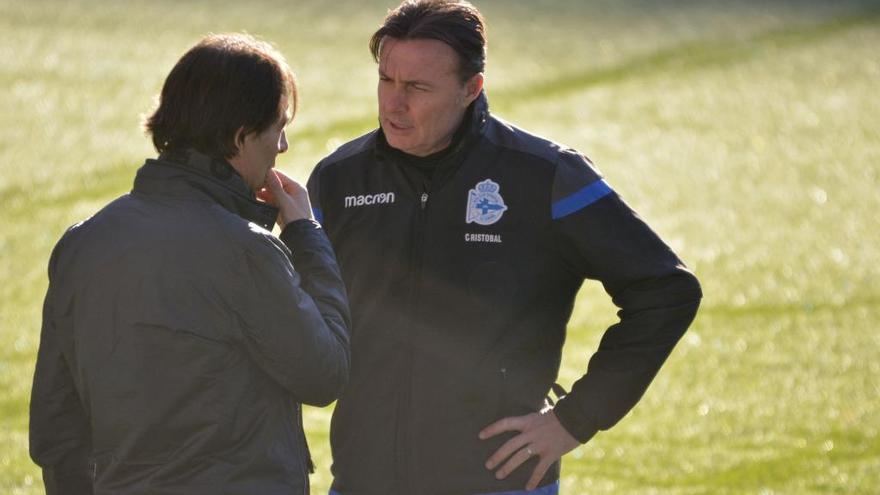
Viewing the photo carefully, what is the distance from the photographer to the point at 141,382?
3.15 metres

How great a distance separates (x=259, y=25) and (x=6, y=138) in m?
4.98

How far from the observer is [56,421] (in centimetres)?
336

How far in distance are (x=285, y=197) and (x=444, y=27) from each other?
0.79 metres

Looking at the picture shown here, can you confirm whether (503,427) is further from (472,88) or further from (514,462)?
(472,88)

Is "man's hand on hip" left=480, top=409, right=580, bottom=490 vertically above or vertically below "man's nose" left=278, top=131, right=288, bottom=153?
below

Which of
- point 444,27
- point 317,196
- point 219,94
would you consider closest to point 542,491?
point 317,196

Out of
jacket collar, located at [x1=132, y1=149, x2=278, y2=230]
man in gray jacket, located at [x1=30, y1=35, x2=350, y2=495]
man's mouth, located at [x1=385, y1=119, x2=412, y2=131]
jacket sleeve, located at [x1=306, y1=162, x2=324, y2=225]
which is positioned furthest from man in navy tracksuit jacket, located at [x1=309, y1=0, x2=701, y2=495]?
jacket collar, located at [x1=132, y1=149, x2=278, y2=230]

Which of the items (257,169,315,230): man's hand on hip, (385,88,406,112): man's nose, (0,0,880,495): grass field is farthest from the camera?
(0,0,880,495): grass field

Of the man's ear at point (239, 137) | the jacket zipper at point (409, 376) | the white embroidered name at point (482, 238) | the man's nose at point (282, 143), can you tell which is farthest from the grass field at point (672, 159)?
the man's ear at point (239, 137)

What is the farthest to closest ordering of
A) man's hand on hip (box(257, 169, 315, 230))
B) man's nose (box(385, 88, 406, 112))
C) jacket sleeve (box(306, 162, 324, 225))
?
jacket sleeve (box(306, 162, 324, 225)) → man's nose (box(385, 88, 406, 112)) → man's hand on hip (box(257, 169, 315, 230))

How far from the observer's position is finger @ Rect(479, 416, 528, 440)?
13.0 feet

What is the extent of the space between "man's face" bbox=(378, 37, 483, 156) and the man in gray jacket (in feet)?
2.28

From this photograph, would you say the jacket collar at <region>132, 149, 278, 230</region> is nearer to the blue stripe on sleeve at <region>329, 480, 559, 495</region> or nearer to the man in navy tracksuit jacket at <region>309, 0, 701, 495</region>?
the man in navy tracksuit jacket at <region>309, 0, 701, 495</region>

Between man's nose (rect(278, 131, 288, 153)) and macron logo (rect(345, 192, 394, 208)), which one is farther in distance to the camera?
macron logo (rect(345, 192, 394, 208))
